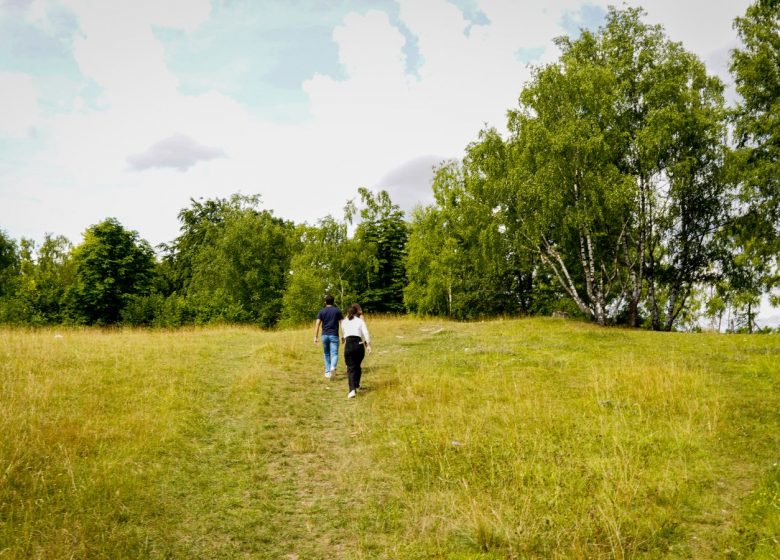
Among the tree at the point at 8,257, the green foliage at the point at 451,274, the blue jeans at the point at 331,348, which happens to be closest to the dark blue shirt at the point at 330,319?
the blue jeans at the point at 331,348

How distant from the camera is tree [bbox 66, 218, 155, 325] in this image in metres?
38.6

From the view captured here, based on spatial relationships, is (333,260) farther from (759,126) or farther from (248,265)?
(759,126)

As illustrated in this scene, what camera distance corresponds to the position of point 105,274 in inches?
1572

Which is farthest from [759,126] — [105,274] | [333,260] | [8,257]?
[8,257]

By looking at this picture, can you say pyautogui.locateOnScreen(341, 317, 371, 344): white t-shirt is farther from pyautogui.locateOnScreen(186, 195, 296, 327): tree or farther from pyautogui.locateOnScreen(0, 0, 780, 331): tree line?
pyautogui.locateOnScreen(186, 195, 296, 327): tree

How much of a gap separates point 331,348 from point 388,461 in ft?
23.0

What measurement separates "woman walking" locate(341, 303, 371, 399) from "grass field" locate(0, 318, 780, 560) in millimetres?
462

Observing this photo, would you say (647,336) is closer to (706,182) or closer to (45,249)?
(706,182)

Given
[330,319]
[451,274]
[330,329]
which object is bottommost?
[330,329]

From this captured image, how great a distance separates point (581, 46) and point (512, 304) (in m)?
24.4

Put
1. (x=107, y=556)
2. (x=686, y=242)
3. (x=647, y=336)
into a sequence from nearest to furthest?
(x=107, y=556), (x=647, y=336), (x=686, y=242)

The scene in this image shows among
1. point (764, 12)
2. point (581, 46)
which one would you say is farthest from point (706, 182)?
point (581, 46)

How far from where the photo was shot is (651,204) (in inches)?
1049

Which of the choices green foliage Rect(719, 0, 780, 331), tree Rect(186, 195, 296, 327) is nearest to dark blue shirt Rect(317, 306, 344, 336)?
green foliage Rect(719, 0, 780, 331)
